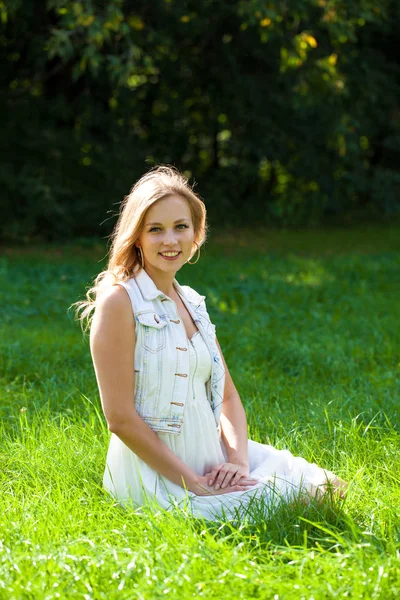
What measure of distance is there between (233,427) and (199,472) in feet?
0.95

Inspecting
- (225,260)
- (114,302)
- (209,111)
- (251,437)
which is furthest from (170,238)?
(209,111)

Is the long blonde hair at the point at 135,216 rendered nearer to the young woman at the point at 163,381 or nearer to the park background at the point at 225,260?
the young woman at the point at 163,381

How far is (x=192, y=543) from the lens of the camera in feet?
9.47

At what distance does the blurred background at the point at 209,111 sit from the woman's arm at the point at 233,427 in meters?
7.57

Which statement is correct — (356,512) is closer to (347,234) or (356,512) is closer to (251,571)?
(251,571)

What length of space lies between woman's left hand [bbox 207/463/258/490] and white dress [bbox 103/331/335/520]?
0.06 metres

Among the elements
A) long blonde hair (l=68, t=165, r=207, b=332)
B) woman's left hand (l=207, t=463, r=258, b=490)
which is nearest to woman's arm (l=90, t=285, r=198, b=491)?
long blonde hair (l=68, t=165, r=207, b=332)

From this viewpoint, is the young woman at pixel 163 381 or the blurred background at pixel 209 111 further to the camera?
the blurred background at pixel 209 111

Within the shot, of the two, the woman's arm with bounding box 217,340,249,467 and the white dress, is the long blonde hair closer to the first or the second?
the white dress

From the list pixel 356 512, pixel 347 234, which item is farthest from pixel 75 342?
pixel 347 234

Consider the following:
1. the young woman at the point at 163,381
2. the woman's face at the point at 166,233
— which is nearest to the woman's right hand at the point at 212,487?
the young woman at the point at 163,381

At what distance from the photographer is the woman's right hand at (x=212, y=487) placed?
3.23 metres

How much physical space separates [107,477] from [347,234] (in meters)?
12.1

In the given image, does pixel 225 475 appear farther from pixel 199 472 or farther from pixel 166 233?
pixel 166 233
